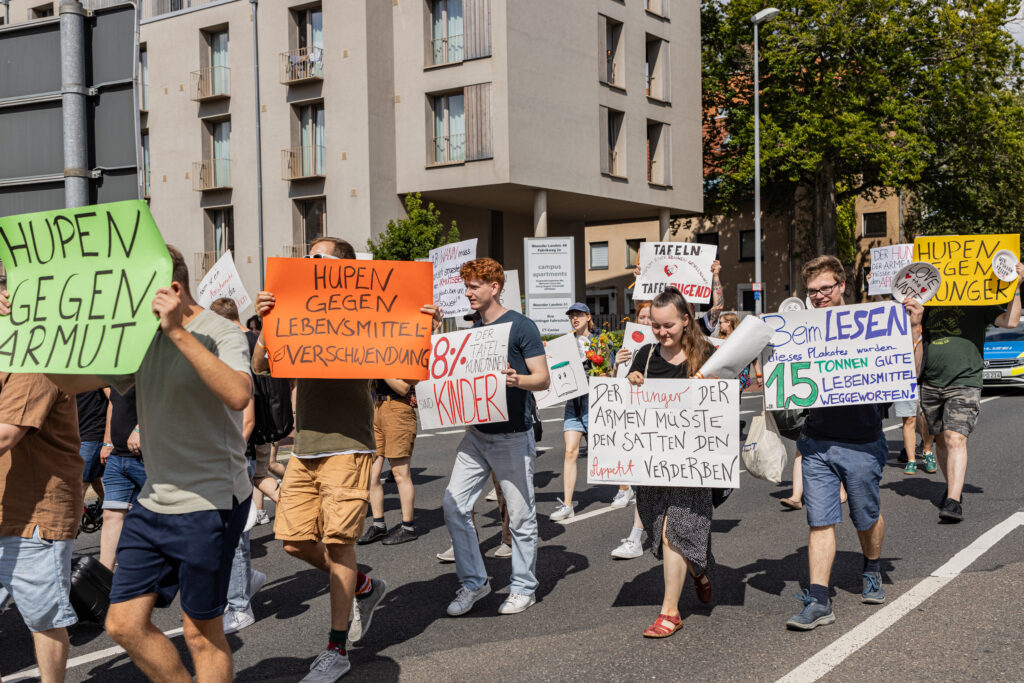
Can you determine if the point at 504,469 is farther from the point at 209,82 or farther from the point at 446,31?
the point at 209,82

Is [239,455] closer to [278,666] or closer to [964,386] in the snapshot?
[278,666]

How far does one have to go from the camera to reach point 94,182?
5137 millimetres

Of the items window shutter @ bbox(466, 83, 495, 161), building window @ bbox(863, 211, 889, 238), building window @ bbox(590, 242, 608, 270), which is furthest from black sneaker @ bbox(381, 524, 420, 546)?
building window @ bbox(863, 211, 889, 238)

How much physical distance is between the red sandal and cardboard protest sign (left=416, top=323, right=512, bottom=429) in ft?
4.51

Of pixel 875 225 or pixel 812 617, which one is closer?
pixel 812 617

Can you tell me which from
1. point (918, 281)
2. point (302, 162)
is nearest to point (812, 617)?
point (918, 281)

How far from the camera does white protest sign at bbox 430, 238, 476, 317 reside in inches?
484

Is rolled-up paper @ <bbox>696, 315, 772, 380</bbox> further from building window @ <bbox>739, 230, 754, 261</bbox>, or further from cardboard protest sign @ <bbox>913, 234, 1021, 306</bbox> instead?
building window @ <bbox>739, 230, 754, 261</bbox>

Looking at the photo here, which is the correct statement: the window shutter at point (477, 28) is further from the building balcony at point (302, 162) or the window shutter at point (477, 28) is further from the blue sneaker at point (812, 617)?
the blue sneaker at point (812, 617)

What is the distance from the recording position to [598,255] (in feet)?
179

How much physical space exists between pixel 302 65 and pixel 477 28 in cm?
584

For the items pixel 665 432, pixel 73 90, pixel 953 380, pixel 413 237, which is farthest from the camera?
pixel 413 237

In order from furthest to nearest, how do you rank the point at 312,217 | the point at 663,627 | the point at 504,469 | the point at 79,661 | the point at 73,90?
1. the point at 312,217
2. the point at 504,469
3. the point at 73,90
4. the point at 663,627
5. the point at 79,661

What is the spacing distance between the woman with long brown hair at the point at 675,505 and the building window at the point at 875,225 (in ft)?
164
